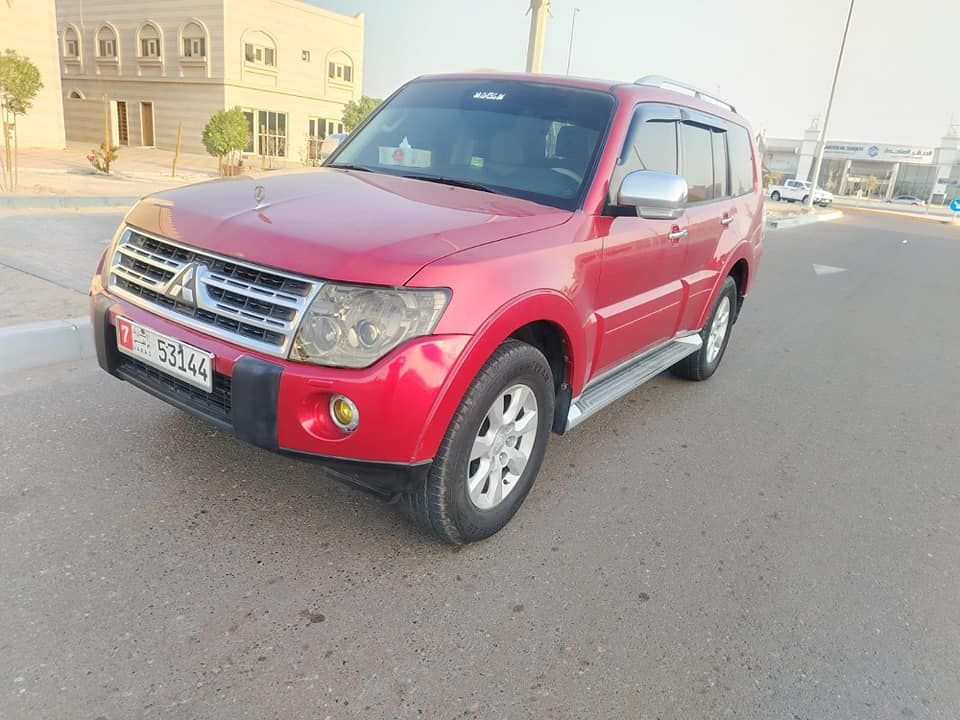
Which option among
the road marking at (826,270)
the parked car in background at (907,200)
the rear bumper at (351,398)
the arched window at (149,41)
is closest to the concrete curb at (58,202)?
the rear bumper at (351,398)

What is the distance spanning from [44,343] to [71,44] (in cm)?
4202

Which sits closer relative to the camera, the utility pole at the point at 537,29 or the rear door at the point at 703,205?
the rear door at the point at 703,205

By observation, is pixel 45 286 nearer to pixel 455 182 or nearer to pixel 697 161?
pixel 455 182

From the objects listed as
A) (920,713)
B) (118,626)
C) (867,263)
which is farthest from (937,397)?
(867,263)

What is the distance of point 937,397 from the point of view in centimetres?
538

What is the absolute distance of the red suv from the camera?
223 cm

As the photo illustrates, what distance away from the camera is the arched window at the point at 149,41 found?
3434 centimetres

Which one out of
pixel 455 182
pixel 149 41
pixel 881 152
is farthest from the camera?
pixel 881 152

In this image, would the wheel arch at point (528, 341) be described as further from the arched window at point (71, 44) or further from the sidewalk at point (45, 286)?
the arched window at point (71, 44)

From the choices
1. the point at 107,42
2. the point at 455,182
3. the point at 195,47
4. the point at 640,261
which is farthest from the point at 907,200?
the point at 455,182

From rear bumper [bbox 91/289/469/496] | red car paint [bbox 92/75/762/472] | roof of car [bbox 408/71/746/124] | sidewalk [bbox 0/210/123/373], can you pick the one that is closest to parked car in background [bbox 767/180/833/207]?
sidewalk [bbox 0/210/123/373]

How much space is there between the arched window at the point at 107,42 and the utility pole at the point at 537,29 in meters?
27.7

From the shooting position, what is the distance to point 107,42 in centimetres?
3597

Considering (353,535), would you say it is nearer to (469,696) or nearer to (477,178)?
(469,696)
